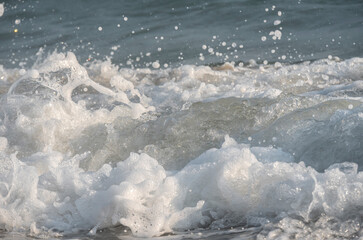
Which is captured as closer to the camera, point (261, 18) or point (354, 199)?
point (354, 199)

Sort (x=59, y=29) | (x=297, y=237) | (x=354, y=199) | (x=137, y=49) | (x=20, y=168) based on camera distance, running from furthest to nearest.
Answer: (x=59, y=29), (x=137, y=49), (x=20, y=168), (x=354, y=199), (x=297, y=237)

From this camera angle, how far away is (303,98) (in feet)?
13.6

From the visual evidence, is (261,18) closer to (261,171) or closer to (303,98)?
(303,98)

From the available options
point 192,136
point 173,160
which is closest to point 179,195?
point 173,160

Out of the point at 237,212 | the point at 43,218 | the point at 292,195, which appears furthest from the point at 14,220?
the point at 292,195

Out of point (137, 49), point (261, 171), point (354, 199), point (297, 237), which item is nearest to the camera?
point (297, 237)

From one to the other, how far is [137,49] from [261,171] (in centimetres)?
492

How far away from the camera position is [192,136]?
3.87 meters

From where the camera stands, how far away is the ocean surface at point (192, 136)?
2.77 metres

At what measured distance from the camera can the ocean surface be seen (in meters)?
2.77

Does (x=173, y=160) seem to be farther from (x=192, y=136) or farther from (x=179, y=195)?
(x=179, y=195)

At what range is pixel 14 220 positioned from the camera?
2.93 metres

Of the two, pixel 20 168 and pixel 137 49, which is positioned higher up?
pixel 20 168

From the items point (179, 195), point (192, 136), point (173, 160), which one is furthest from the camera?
point (192, 136)
